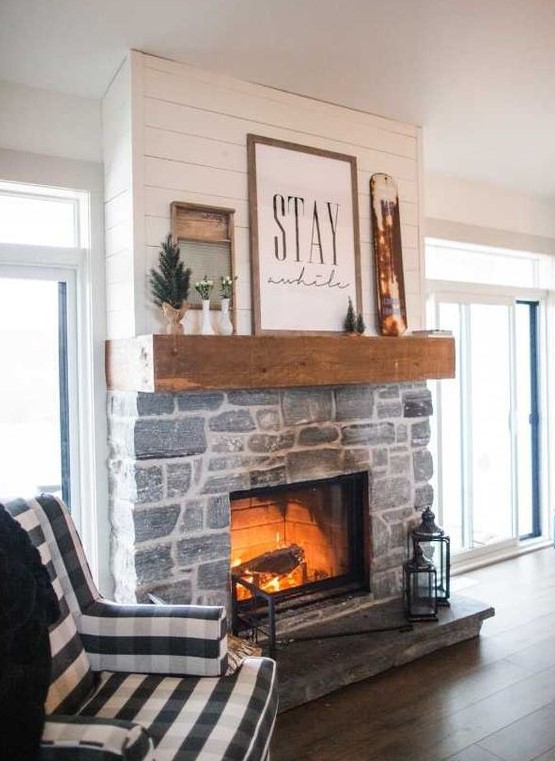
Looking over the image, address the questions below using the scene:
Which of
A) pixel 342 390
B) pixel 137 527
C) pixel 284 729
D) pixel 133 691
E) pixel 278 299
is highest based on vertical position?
pixel 278 299

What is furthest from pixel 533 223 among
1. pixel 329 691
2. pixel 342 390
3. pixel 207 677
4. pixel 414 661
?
pixel 207 677

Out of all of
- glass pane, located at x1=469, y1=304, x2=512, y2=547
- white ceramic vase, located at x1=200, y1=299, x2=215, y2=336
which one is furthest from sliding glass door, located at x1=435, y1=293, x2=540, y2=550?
white ceramic vase, located at x1=200, y1=299, x2=215, y2=336

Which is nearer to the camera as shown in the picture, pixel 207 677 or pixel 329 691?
pixel 207 677

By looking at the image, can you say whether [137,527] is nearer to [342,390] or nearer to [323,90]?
[342,390]

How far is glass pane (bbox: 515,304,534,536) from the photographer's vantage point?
485cm

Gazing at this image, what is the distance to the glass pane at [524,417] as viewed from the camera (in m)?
4.85

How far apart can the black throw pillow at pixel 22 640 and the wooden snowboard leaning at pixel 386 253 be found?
2.07 m

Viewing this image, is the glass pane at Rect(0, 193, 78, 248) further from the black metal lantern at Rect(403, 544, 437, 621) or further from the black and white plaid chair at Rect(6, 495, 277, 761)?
the black metal lantern at Rect(403, 544, 437, 621)

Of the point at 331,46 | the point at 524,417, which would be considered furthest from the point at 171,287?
the point at 524,417

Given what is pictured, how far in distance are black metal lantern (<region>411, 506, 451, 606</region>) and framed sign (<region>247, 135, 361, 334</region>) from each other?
1.11 meters

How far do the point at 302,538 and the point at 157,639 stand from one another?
1405 millimetres

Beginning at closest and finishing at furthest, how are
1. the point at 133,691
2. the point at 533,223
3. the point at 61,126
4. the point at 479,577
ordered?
the point at 133,691
the point at 61,126
the point at 479,577
the point at 533,223

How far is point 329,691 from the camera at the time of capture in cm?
261

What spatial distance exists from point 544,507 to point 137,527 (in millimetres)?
3639
